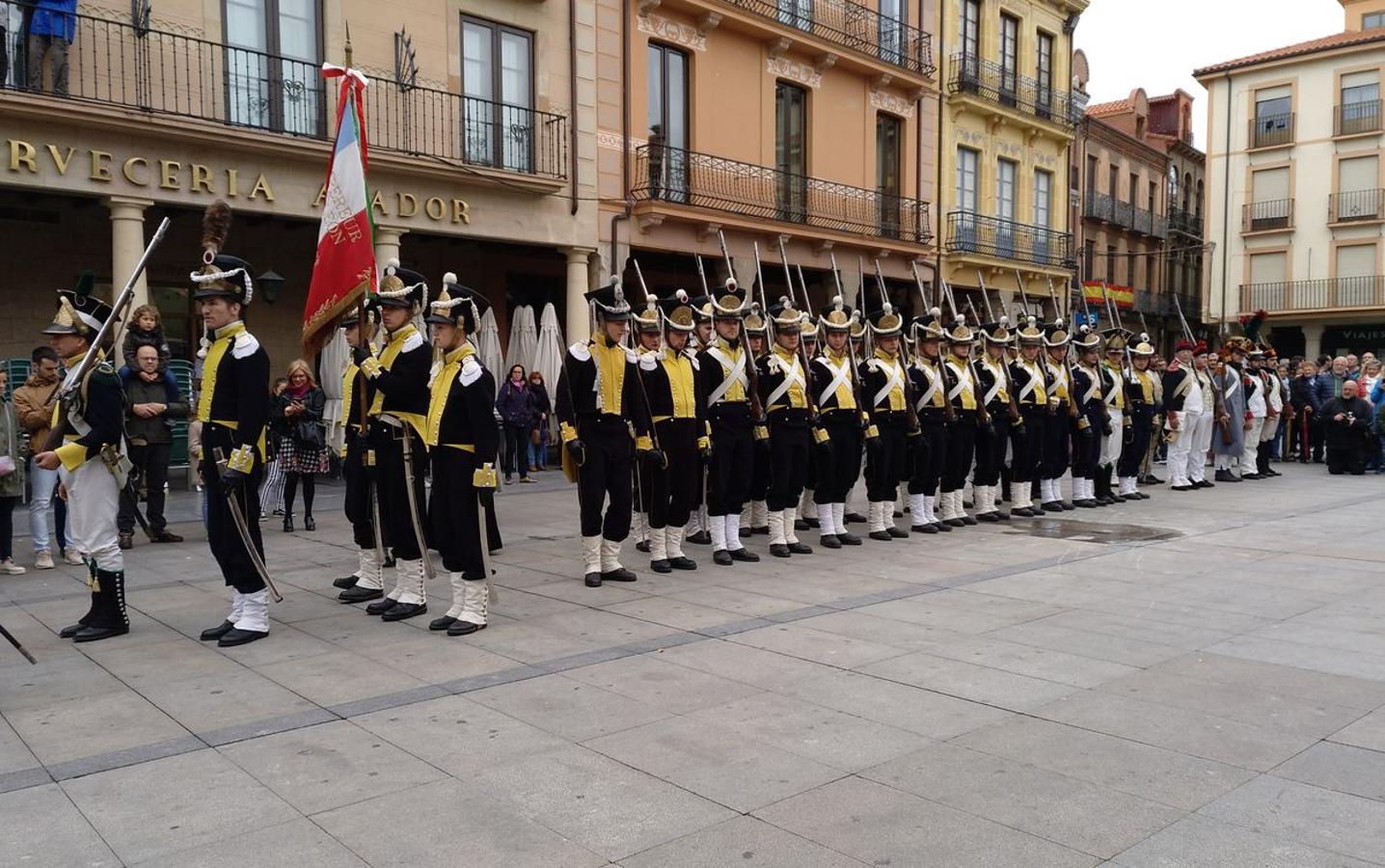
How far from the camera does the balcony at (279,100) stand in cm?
1327

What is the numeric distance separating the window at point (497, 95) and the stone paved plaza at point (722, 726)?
33.7 ft

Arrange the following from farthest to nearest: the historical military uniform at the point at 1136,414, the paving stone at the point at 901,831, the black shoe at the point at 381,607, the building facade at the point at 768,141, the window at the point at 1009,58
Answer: the window at the point at 1009,58 < the building facade at the point at 768,141 < the historical military uniform at the point at 1136,414 < the black shoe at the point at 381,607 < the paving stone at the point at 901,831

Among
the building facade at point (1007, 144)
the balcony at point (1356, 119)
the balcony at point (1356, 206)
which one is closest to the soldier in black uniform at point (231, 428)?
the building facade at point (1007, 144)

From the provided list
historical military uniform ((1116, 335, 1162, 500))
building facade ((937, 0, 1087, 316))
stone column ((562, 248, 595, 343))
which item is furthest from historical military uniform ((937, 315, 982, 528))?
building facade ((937, 0, 1087, 316))

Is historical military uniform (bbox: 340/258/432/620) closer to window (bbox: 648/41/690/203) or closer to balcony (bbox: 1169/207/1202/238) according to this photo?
window (bbox: 648/41/690/203)

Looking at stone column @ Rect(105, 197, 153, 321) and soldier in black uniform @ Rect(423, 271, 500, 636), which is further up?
stone column @ Rect(105, 197, 153, 321)

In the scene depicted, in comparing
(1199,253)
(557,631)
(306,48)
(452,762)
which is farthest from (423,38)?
(1199,253)

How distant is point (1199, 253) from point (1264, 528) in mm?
37015

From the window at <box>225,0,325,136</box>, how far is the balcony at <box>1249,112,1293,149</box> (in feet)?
121

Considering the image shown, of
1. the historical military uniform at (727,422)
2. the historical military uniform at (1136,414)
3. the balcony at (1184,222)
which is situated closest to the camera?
the historical military uniform at (727,422)

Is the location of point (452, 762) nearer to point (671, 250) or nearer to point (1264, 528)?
point (1264, 528)

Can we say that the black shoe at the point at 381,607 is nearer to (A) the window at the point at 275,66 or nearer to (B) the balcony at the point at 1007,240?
(A) the window at the point at 275,66

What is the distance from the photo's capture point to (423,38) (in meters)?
16.2

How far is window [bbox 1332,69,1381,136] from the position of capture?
3841cm
